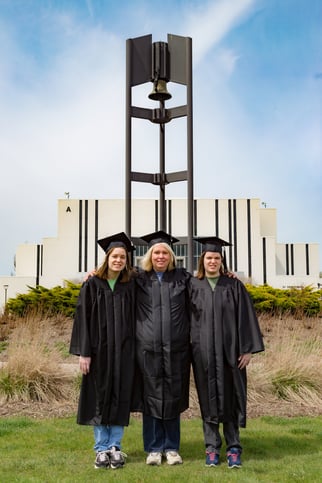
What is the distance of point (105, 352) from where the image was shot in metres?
4.74

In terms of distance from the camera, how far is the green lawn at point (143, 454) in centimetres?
438

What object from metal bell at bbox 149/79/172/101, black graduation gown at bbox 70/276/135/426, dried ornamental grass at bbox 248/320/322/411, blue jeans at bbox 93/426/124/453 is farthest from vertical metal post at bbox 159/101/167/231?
blue jeans at bbox 93/426/124/453

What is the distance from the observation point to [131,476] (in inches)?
172

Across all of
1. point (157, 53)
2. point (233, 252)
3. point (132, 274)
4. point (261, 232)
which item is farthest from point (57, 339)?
point (261, 232)

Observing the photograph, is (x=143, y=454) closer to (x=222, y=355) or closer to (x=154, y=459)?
(x=154, y=459)

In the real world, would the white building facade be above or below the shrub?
above

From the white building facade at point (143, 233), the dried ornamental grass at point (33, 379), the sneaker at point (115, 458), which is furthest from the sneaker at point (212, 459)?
the white building facade at point (143, 233)

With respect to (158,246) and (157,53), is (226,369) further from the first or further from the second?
(157,53)

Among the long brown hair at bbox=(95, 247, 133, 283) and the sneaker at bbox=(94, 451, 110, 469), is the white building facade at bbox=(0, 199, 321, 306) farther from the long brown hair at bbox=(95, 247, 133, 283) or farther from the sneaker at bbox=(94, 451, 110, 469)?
the sneaker at bbox=(94, 451, 110, 469)

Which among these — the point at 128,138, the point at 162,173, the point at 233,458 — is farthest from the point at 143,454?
the point at 128,138

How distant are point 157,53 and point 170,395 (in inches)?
195

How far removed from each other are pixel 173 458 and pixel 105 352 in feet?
3.35

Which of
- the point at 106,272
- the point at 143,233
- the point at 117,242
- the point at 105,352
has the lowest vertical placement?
the point at 105,352

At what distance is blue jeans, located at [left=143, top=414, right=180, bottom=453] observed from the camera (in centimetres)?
478
